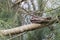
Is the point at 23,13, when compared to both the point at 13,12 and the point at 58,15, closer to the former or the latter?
the point at 13,12

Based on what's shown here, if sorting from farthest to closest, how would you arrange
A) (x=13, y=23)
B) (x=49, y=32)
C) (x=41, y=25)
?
(x=49, y=32)
(x=13, y=23)
(x=41, y=25)

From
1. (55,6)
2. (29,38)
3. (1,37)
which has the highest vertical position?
(55,6)

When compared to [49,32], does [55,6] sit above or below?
above

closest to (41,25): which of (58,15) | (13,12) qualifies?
(58,15)

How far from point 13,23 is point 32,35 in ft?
0.73

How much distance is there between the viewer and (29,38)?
4.03 feet

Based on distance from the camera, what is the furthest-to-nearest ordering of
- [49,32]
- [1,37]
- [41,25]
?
1. [49,32]
2. [41,25]
3. [1,37]

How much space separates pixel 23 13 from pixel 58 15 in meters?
0.24

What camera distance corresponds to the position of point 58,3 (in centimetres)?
113

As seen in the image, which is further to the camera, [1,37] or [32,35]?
[32,35]

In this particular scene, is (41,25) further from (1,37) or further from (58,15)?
(1,37)

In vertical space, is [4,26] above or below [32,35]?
above

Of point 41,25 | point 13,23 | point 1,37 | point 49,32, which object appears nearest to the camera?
point 1,37

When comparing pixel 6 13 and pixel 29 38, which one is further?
pixel 29 38
